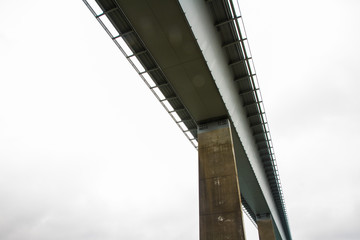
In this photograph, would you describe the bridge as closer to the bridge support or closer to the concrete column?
the bridge support

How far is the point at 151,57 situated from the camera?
38.2 feet

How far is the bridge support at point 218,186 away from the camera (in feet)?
36.5

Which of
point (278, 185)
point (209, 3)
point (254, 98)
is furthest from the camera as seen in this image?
point (278, 185)

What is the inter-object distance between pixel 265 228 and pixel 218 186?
22.1 meters

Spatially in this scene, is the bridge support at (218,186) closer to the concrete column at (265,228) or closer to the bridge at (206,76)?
the bridge at (206,76)

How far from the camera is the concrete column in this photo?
28.9 metres

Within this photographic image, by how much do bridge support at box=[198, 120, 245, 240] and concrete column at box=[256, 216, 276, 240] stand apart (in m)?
21.6

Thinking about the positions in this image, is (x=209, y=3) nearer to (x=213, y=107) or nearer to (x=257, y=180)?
(x=213, y=107)

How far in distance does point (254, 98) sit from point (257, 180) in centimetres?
953

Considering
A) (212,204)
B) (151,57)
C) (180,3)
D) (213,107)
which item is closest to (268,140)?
(213,107)

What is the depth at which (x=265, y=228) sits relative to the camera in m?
29.6

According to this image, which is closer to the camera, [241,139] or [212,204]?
[212,204]

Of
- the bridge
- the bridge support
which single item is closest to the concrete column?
the bridge

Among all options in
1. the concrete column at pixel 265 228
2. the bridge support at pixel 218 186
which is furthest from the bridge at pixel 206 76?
the concrete column at pixel 265 228
